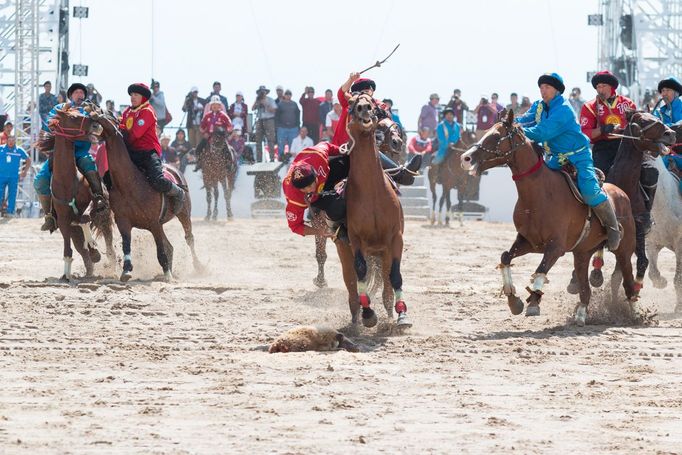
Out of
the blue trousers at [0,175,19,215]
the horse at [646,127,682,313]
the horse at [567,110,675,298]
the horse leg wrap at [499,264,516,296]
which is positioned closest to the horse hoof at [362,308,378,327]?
the horse leg wrap at [499,264,516,296]

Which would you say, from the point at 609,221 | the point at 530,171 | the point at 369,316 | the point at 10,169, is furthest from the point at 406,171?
the point at 10,169

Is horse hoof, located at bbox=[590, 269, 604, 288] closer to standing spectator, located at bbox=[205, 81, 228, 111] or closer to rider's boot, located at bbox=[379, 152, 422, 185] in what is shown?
rider's boot, located at bbox=[379, 152, 422, 185]

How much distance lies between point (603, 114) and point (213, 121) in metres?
13.7

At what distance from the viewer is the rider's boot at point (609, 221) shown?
12.3 meters

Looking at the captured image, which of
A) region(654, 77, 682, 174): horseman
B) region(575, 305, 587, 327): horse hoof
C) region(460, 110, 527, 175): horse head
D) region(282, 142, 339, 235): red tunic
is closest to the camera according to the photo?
region(282, 142, 339, 235): red tunic

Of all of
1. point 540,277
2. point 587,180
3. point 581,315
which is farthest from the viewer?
point 581,315

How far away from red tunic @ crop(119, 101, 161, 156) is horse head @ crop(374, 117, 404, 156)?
13.8 feet

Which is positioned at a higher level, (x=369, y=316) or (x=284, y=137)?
(x=284, y=137)

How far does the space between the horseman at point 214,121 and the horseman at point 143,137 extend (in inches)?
421

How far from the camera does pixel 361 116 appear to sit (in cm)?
1082

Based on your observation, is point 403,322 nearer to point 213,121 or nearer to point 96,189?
point 96,189

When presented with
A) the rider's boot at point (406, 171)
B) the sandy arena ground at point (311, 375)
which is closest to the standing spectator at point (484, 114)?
the sandy arena ground at point (311, 375)

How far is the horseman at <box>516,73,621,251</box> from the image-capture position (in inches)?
477

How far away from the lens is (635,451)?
7.07 metres
